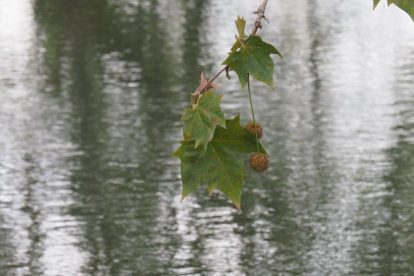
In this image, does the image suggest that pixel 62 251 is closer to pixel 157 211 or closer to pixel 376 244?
pixel 157 211

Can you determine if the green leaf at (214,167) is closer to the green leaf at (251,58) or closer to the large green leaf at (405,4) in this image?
the green leaf at (251,58)

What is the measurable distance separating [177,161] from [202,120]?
774cm

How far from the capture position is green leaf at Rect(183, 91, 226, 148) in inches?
61.4

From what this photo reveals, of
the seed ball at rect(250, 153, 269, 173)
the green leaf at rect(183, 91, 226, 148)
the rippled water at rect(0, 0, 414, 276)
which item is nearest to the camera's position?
the green leaf at rect(183, 91, 226, 148)

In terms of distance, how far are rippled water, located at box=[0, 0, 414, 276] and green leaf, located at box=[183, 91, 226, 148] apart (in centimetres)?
526

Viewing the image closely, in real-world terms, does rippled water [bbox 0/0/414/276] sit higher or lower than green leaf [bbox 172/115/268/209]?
lower

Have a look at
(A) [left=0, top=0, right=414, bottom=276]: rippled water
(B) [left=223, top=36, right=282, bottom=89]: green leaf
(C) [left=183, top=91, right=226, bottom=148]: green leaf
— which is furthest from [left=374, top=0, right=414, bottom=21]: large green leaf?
(A) [left=0, top=0, right=414, bottom=276]: rippled water

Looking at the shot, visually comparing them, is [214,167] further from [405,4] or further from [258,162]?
[405,4]

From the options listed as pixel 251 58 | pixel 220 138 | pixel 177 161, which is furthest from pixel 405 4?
pixel 177 161

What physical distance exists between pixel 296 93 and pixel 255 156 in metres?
9.96

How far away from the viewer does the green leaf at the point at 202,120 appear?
156 centimetres

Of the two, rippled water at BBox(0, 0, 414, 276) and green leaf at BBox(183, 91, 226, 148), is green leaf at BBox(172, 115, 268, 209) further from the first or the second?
rippled water at BBox(0, 0, 414, 276)

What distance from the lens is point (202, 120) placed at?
156cm

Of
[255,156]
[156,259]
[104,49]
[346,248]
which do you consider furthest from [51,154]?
[255,156]
